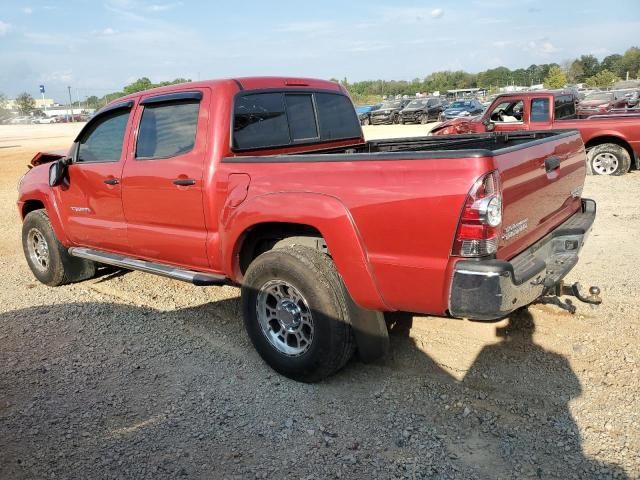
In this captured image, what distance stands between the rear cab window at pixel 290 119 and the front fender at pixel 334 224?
0.73 meters

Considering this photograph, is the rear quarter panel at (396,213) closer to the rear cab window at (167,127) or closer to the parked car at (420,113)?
the rear cab window at (167,127)

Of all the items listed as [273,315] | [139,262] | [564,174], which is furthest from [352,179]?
[139,262]

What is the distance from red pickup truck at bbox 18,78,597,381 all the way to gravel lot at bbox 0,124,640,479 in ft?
1.33

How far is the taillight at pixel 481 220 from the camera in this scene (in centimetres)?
278

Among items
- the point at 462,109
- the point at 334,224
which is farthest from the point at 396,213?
the point at 462,109

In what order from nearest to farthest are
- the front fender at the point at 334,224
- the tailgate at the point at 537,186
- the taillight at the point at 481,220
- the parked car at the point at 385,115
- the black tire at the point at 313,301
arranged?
the taillight at the point at 481,220 < the tailgate at the point at 537,186 < the front fender at the point at 334,224 < the black tire at the point at 313,301 < the parked car at the point at 385,115

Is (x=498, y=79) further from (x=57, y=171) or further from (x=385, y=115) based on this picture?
(x=57, y=171)

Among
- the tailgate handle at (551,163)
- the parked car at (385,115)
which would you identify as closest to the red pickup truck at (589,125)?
the tailgate handle at (551,163)

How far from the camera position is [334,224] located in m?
3.22

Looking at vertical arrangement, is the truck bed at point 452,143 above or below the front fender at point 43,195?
above

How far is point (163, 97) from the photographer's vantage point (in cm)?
439

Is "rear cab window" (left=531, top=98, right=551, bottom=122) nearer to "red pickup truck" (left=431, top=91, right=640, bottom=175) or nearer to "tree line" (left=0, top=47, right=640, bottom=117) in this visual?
"red pickup truck" (left=431, top=91, right=640, bottom=175)

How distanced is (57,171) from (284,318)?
2939 millimetres

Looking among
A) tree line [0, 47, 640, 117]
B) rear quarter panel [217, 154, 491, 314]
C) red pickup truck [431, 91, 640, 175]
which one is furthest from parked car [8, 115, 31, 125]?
rear quarter panel [217, 154, 491, 314]
